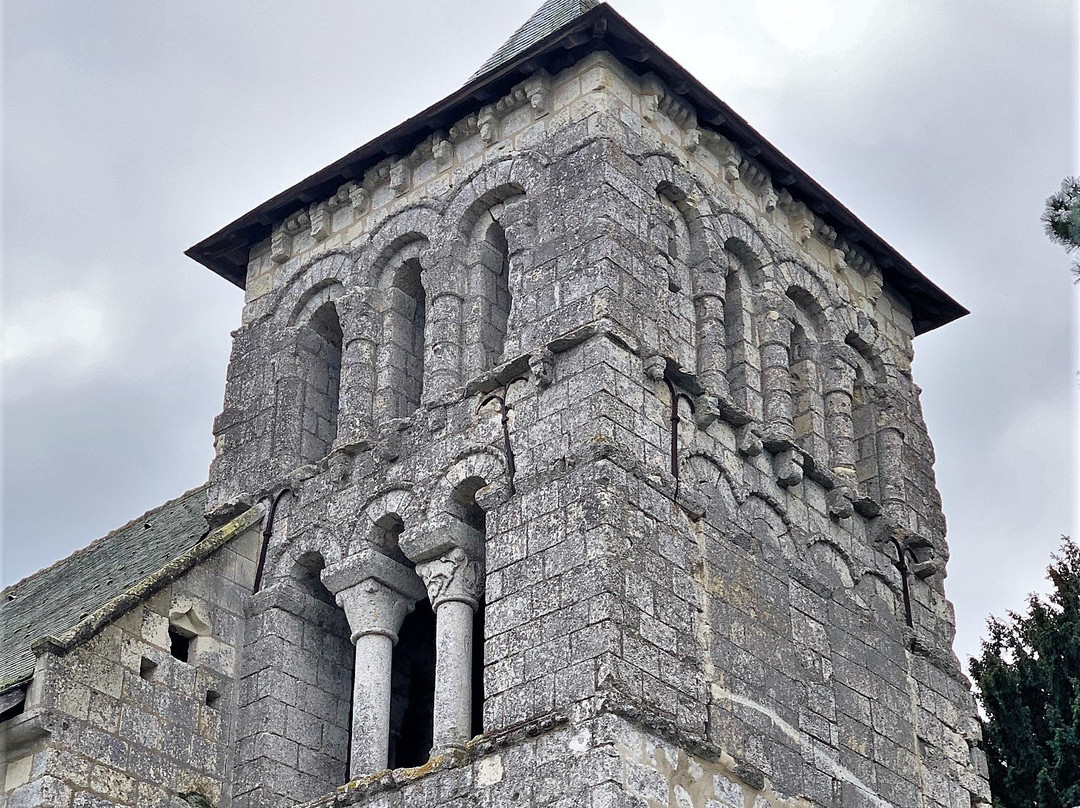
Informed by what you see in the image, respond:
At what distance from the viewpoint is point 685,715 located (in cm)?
1264

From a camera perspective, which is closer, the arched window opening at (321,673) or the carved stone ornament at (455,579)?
the carved stone ornament at (455,579)

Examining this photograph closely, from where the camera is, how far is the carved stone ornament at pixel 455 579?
547 inches

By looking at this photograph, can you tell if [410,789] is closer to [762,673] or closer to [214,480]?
[762,673]

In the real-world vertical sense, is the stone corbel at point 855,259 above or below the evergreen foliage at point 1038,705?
above

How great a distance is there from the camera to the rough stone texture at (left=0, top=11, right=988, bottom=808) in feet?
42.0

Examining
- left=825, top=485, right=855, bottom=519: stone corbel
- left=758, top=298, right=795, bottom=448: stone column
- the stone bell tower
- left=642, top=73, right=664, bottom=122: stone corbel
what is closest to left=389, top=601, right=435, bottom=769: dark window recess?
the stone bell tower

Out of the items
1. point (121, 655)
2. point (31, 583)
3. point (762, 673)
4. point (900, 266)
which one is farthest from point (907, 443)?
point (31, 583)

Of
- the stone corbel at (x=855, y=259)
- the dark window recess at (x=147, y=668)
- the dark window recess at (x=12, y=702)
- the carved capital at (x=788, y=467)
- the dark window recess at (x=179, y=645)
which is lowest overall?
the dark window recess at (x=12, y=702)

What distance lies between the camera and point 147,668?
47.0 feet

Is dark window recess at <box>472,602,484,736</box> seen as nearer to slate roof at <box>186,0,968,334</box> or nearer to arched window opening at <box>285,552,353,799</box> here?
arched window opening at <box>285,552,353,799</box>

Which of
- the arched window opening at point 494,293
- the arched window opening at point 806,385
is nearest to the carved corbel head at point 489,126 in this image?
the arched window opening at point 494,293

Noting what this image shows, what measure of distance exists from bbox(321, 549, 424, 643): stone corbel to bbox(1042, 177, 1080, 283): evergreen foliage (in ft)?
22.8

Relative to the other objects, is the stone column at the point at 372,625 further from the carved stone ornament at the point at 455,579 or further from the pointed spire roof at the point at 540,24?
the pointed spire roof at the point at 540,24

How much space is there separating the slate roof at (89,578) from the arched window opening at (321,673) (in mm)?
1170
